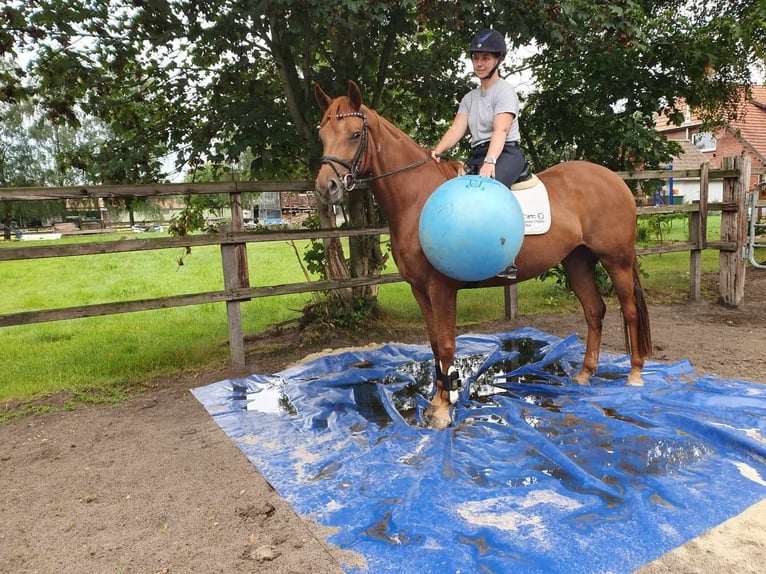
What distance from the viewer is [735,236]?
23.1 feet

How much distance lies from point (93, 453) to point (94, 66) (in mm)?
3826

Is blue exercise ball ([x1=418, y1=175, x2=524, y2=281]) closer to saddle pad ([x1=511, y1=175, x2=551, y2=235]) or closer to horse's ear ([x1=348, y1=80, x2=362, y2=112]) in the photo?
saddle pad ([x1=511, y1=175, x2=551, y2=235])

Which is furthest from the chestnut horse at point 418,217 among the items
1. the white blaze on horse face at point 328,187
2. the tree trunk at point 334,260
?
the tree trunk at point 334,260

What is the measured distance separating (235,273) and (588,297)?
3381 mm

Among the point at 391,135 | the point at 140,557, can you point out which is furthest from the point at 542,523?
the point at 391,135

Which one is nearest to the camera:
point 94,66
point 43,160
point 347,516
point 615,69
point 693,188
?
point 347,516

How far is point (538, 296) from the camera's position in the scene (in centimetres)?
823

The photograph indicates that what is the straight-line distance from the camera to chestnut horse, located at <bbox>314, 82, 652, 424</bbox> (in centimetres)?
334

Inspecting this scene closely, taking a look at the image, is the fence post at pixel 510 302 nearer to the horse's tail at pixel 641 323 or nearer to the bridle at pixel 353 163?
the horse's tail at pixel 641 323

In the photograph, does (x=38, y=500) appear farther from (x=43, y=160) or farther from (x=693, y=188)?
(x=43, y=160)

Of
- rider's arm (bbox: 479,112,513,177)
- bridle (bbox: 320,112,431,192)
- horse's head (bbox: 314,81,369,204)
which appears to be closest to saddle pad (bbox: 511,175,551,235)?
rider's arm (bbox: 479,112,513,177)

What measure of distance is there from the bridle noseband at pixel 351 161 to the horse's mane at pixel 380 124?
41 mm

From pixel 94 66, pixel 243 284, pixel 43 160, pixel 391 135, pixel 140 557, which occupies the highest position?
pixel 43 160

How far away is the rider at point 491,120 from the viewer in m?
3.41
